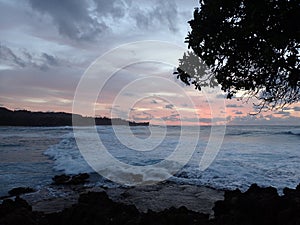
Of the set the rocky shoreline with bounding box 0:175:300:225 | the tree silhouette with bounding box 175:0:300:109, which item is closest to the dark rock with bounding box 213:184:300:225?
the rocky shoreline with bounding box 0:175:300:225

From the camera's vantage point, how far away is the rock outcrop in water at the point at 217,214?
11.4 ft

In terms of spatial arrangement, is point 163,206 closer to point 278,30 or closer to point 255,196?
point 255,196

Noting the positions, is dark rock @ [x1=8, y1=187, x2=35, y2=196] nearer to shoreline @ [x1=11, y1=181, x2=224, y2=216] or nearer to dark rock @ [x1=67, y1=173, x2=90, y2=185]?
shoreline @ [x1=11, y1=181, x2=224, y2=216]

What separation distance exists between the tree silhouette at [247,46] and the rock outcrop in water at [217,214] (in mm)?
1912

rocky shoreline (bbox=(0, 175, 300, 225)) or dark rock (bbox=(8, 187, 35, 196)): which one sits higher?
rocky shoreline (bbox=(0, 175, 300, 225))

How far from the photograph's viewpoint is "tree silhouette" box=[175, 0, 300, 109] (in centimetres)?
389

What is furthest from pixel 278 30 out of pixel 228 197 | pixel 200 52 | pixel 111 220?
pixel 111 220

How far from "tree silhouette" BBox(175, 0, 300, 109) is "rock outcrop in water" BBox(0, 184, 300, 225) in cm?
191

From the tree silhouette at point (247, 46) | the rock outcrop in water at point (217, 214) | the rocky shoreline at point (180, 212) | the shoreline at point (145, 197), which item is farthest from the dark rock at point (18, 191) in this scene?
the tree silhouette at point (247, 46)

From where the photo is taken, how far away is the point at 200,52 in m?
5.08

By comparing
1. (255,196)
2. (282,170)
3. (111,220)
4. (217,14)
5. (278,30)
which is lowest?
(282,170)

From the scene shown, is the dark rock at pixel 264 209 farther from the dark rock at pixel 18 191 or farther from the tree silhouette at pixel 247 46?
the dark rock at pixel 18 191

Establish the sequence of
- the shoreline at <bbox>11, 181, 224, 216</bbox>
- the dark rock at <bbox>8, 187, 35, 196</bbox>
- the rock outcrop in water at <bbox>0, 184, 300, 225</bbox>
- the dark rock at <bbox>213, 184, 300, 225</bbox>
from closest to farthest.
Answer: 1. the dark rock at <bbox>213, 184, 300, 225</bbox>
2. the rock outcrop in water at <bbox>0, 184, 300, 225</bbox>
3. the shoreline at <bbox>11, 181, 224, 216</bbox>
4. the dark rock at <bbox>8, 187, 35, 196</bbox>

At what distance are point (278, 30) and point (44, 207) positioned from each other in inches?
222
